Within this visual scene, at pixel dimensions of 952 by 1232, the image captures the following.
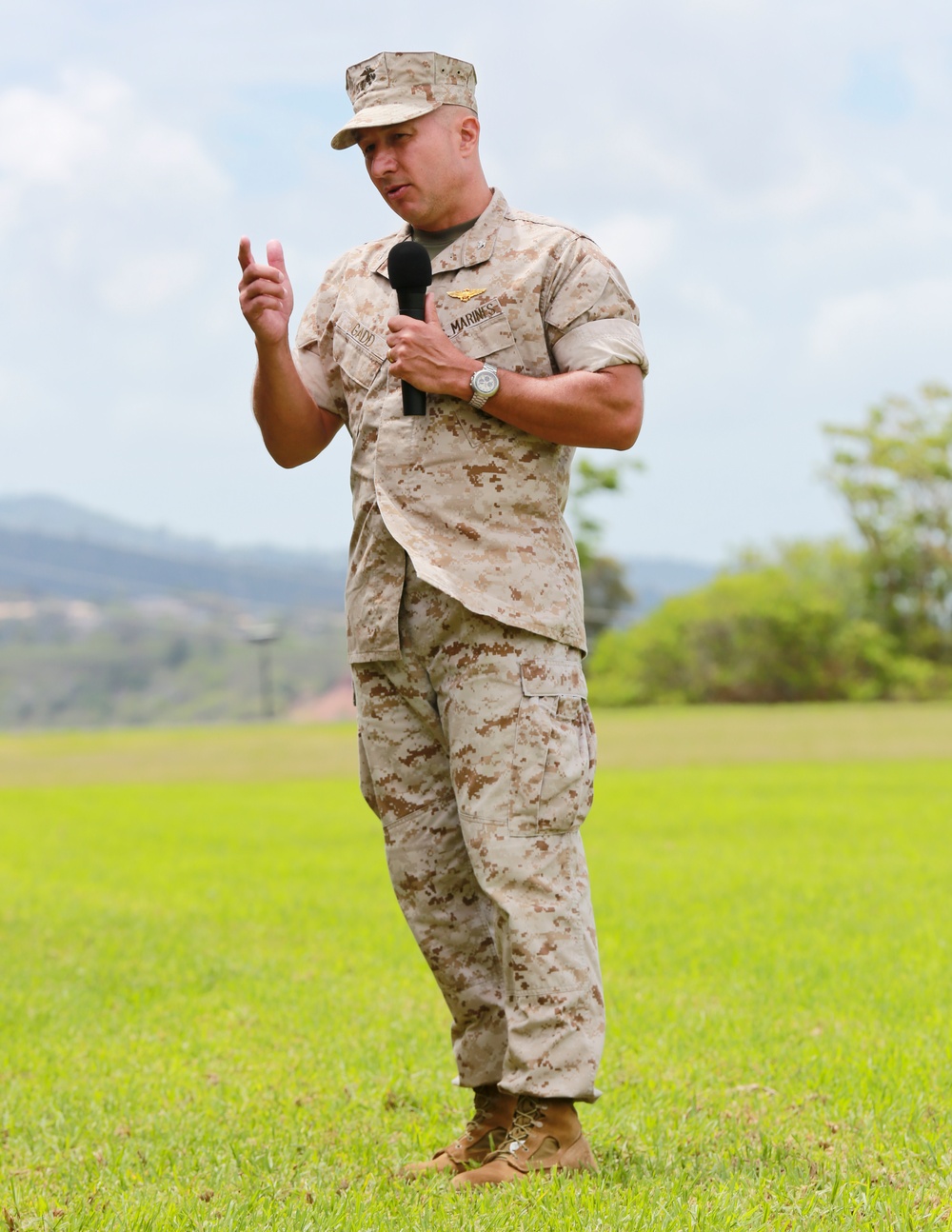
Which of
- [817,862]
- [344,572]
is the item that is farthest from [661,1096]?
[817,862]

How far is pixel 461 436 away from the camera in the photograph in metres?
3.96

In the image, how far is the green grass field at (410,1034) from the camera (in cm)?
375

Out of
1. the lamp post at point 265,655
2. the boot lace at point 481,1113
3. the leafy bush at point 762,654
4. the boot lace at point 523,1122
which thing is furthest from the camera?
the leafy bush at point 762,654

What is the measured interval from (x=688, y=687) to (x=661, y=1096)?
5275 centimetres

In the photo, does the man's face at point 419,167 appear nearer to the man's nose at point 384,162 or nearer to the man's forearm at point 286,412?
the man's nose at point 384,162

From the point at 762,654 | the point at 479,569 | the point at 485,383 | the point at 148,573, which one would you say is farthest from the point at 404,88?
the point at 148,573

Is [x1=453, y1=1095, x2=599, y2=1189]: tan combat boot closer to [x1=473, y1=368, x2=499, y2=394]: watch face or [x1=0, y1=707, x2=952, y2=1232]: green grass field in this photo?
[x1=0, y1=707, x2=952, y2=1232]: green grass field

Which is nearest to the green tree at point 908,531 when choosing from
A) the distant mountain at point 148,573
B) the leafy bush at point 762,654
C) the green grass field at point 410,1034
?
the leafy bush at point 762,654

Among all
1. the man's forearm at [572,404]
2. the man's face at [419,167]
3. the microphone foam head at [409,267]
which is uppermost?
the man's face at [419,167]

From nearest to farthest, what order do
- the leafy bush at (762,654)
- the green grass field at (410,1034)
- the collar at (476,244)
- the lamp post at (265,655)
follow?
the green grass field at (410,1034)
the collar at (476,244)
the lamp post at (265,655)
the leafy bush at (762,654)

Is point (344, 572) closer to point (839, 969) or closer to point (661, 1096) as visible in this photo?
point (661, 1096)

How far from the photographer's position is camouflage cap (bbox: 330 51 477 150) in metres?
3.86

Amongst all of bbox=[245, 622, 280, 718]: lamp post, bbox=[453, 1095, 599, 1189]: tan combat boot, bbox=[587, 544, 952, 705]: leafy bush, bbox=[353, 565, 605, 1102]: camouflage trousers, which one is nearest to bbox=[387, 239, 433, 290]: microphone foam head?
bbox=[353, 565, 605, 1102]: camouflage trousers

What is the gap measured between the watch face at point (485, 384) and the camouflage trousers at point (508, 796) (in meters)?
0.52
